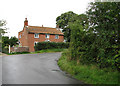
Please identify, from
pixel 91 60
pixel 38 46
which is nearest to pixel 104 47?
pixel 91 60

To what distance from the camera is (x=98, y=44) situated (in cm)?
840

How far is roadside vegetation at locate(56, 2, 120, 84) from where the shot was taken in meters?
7.20

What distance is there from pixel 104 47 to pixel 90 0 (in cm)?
339

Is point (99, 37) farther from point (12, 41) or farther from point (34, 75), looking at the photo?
point (12, 41)

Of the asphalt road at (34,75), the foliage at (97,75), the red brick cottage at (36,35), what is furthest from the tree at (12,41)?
the foliage at (97,75)

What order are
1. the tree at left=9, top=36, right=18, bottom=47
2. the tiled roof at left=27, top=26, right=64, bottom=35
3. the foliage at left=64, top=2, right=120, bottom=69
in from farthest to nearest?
the tree at left=9, top=36, right=18, bottom=47
the tiled roof at left=27, top=26, right=64, bottom=35
the foliage at left=64, top=2, right=120, bottom=69

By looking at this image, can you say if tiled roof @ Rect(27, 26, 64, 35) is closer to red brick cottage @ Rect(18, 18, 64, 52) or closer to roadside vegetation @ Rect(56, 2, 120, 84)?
red brick cottage @ Rect(18, 18, 64, 52)

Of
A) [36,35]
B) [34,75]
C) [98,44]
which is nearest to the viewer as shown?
[98,44]

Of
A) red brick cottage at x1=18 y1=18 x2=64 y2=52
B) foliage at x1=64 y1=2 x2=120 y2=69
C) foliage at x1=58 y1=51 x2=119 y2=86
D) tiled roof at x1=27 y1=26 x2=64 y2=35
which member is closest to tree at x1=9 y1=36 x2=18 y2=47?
red brick cottage at x1=18 y1=18 x2=64 y2=52

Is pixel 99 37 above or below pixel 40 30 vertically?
below

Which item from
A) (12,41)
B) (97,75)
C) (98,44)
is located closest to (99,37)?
(98,44)

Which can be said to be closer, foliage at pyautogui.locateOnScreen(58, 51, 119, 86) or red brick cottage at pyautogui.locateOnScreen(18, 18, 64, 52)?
foliage at pyautogui.locateOnScreen(58, 51, 119, 86)

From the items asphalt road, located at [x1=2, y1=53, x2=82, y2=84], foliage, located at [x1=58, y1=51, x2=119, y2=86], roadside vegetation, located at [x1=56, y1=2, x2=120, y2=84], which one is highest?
roadside vegetation, located at [x1=56, y1=2, x2=120, y2=84]

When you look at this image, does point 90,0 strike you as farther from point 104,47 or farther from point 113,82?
point 113,82
